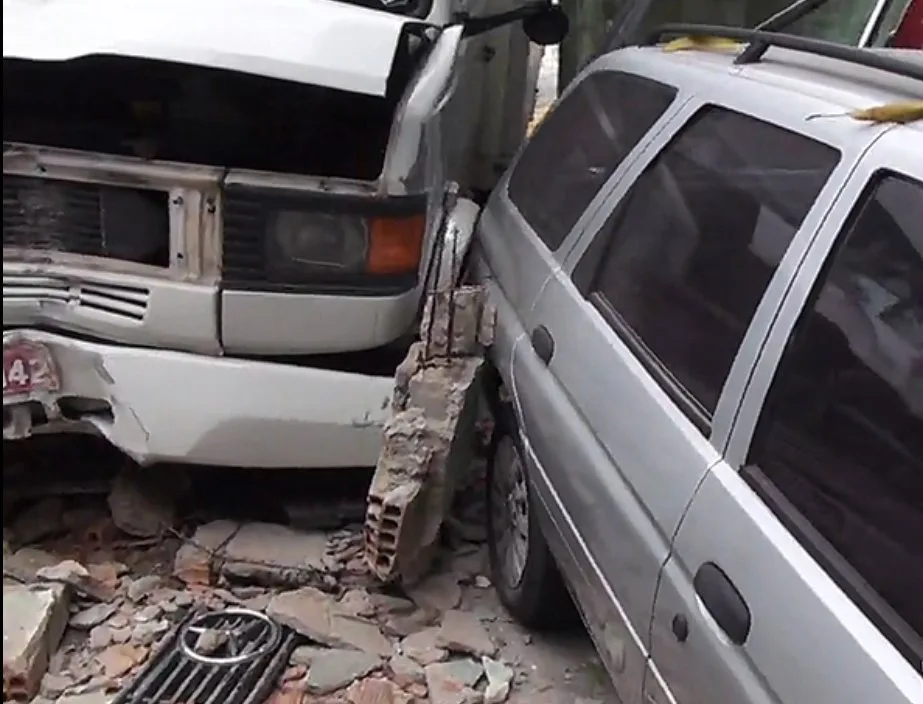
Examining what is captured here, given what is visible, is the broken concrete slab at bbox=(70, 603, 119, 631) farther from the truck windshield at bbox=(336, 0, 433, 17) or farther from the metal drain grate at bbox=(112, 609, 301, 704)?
the truck windshield at bbox=(336, 0, 433, 17)

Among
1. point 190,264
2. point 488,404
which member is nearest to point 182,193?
point 190,264

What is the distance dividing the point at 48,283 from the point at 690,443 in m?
1.81

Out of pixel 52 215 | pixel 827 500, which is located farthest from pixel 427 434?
pixel 827 500

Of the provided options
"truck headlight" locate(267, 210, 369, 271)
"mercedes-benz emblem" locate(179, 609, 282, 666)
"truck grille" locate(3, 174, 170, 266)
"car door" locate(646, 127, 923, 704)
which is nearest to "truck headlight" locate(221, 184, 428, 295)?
"truck headlight" locate(267, 210, 369, 271)

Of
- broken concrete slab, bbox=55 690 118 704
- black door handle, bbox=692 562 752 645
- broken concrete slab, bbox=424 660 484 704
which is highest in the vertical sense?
black door handle, bbox=692 562 752 645

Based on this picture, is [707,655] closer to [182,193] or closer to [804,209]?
[804,209]

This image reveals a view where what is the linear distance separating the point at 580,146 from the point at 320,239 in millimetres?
707

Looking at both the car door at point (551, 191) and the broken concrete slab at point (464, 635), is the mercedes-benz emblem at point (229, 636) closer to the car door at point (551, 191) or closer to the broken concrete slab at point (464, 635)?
the broken concrete slab at point (464, 635)

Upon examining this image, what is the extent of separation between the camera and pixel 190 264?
10.2 feet

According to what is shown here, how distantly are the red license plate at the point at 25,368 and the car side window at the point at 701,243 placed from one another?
4.38ft

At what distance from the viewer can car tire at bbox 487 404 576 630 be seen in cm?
297

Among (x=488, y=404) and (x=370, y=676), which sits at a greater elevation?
(x=488, y=404)

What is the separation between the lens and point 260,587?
333 cm

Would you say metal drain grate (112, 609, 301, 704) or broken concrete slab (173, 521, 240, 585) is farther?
broken concrete slab (173, 521, 240, 585)
